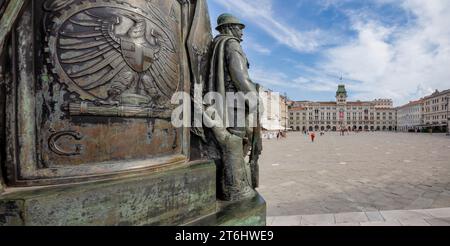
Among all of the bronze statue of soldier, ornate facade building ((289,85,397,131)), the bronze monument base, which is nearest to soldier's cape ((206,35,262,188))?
the bronze statue of soldier

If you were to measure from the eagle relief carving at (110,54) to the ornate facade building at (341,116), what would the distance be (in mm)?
123531

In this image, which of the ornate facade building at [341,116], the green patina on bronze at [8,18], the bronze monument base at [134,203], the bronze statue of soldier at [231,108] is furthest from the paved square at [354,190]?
the ornate facade building at [341,116]

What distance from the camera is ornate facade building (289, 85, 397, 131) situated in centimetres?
12112

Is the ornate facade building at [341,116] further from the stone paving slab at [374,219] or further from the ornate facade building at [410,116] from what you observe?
the stone paving slab at [374,219]

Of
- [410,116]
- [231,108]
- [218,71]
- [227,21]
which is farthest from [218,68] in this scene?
[410,116]

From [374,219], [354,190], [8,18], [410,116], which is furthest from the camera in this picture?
[410,116]

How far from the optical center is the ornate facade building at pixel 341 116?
121 m

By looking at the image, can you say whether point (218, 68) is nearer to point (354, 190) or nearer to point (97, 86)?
point (97, 86)

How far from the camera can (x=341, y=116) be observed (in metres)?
122

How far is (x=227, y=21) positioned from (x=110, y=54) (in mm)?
1428

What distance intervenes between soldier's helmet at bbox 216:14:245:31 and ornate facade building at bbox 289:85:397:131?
12256 cm

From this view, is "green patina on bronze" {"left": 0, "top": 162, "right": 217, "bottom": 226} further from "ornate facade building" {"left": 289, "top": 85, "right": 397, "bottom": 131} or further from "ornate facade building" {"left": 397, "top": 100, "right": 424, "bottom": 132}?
"ornate facade building" {"left": 289, "top": 85, "right": 397, "bottom": 131}

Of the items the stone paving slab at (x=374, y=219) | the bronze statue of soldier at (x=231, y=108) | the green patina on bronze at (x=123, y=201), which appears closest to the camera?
the green patina on bronze at (x=123, y=201)

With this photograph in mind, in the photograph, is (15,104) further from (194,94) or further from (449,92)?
(449,92)
